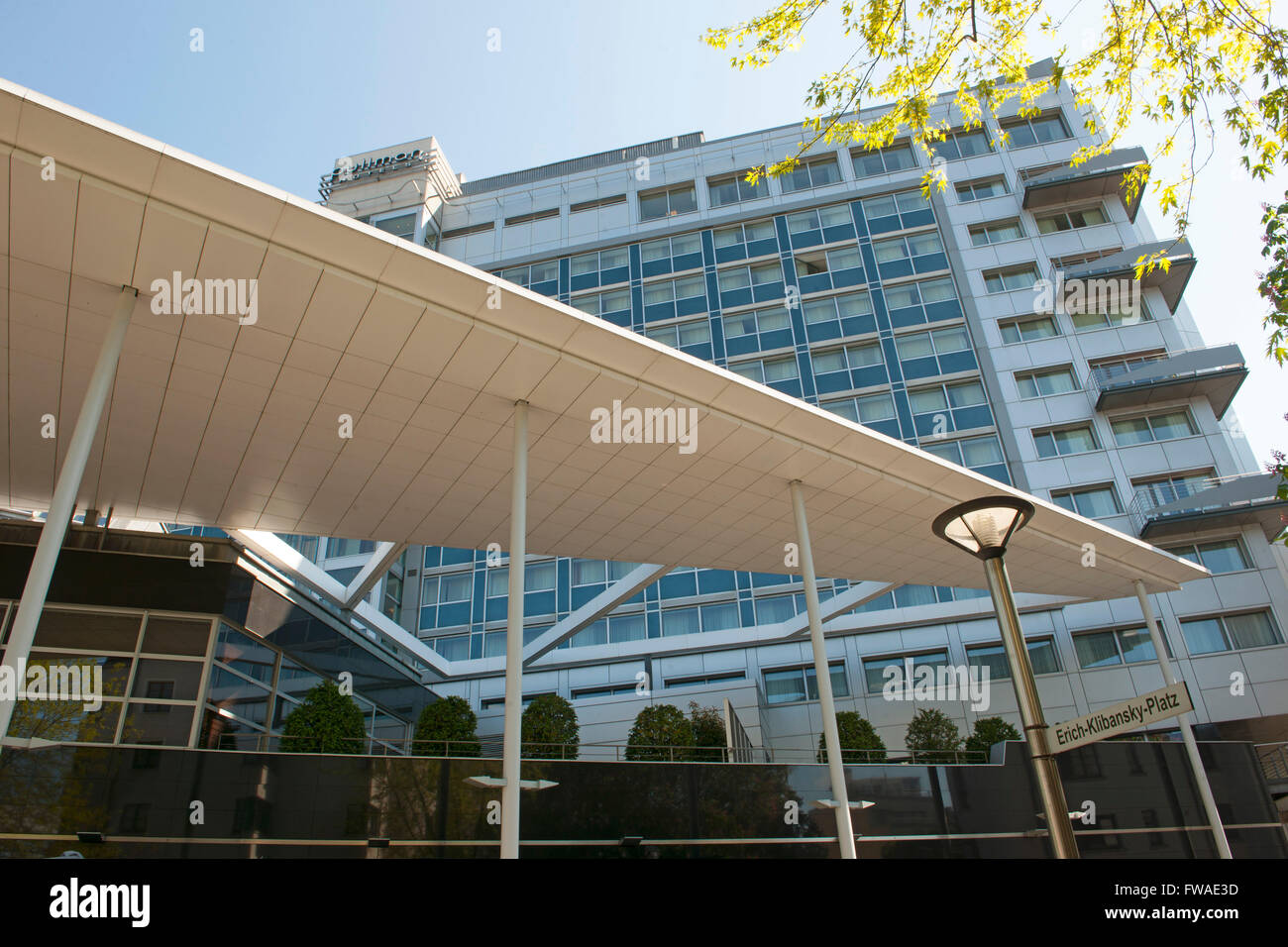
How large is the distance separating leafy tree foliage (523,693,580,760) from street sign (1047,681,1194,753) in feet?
38.2

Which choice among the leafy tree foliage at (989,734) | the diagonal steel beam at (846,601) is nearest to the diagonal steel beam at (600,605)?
the diagonal steel beam at (846,601)

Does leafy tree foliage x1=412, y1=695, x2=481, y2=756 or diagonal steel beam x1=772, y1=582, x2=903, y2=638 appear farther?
diagonal steel beam x1=772, y1=582, x2=903, y2=638

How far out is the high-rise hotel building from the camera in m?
28.3

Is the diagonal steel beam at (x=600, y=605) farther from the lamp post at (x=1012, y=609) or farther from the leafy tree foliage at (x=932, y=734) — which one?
the lamp post at (x=1012, y=609)

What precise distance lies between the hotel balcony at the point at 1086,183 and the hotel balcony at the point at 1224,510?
13.5 metres

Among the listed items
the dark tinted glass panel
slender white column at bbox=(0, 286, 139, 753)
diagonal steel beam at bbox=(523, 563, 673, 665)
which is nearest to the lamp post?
slender white column at bbox=(0, 286, 139, 753)

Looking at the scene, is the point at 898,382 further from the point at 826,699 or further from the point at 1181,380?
the point at 826,699

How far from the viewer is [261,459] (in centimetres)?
1386

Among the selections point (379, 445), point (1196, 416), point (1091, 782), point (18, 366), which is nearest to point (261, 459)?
point (379, 445)

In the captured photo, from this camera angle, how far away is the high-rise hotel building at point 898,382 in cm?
2827

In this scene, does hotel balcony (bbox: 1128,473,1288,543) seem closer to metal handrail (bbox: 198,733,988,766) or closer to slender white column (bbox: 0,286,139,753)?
metal handrail (bbox: 198,733,988,766)

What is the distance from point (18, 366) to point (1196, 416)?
117 ft
